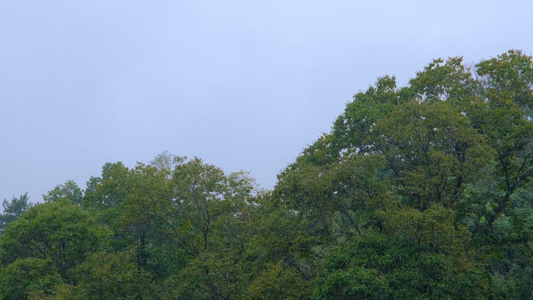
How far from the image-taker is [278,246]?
24688 millimetres

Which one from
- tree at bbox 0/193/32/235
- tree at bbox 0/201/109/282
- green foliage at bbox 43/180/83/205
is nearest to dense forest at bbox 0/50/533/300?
tree at bbox 0/201/109/282

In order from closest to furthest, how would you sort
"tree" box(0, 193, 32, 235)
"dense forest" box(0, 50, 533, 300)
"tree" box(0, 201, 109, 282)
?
"dense forest" box(0, 50, 533, 300), "tree" box(0, 201, 109, 282), "tree" box(0, 193, 32, 235)

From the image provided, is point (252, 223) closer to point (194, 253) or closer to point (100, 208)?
point (194, 253)

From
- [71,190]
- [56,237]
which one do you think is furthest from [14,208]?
[56,237]

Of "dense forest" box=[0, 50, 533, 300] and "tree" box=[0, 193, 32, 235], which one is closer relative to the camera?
"dense forest" box=[0, 50, 533, 300]

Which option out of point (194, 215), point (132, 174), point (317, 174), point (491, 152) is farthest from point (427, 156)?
point (132, 174)

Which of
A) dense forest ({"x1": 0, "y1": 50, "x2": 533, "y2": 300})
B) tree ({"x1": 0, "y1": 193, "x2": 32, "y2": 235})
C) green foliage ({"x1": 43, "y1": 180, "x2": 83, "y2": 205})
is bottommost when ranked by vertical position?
dense forest ({"x1": 0, "y1": 50, "x2": 533, "y2": 300})

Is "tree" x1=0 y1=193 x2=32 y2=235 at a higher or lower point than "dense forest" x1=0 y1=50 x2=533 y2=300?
higher

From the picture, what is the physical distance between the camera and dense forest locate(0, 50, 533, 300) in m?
21.0

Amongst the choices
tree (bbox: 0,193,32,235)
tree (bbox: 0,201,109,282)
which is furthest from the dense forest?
tree (bbox: 0,193,32,235)

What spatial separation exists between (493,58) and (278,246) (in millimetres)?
14695

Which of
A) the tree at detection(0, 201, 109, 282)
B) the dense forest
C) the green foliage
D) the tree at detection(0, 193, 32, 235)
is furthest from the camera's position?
the tree at detection(0, 193, 32, 235)

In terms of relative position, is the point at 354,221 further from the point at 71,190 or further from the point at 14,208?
the point at 14,208

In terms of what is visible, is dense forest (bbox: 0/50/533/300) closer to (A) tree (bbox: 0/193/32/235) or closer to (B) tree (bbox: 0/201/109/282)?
(B) tree (bbox: 0/201/109/282)
